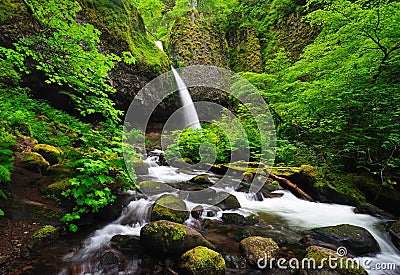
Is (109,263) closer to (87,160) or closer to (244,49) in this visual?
(87,160)

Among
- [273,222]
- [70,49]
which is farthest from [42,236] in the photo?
[273,222]

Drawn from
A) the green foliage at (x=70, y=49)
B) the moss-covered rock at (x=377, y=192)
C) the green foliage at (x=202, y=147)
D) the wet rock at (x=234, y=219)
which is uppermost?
the green foliage at (x=70, y=49)

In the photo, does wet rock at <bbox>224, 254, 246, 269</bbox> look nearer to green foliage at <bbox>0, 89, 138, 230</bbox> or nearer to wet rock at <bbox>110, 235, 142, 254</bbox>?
wet rock at <bbox>110, 235, 142, 254</bbox>

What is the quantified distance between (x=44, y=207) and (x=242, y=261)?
3356mm

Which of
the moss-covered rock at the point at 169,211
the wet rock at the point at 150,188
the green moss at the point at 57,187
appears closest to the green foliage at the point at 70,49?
the green moss at the point at 57,187

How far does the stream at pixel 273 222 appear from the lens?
3.09 metres

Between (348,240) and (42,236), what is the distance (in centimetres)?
484

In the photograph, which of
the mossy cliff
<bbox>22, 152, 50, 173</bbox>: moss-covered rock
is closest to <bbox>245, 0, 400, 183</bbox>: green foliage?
<bbox>22, 152, 50, 173</bbox>: moss-covered rock

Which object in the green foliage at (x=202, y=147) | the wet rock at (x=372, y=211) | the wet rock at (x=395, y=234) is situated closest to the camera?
the wet rock at (x=395, y=234)

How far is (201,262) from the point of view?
273cm

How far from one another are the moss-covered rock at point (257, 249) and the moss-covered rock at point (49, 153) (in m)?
4.65

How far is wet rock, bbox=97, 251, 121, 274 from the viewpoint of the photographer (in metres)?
2.96

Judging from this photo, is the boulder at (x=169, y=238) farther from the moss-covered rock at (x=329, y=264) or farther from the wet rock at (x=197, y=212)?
the moss-covered rock at (x=329, y=264)

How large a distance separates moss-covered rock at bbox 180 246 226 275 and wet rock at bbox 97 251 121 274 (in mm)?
979
